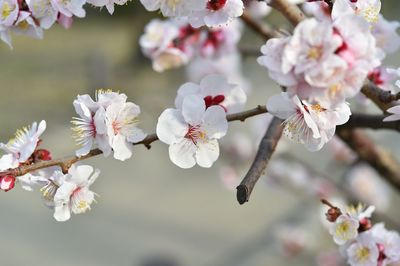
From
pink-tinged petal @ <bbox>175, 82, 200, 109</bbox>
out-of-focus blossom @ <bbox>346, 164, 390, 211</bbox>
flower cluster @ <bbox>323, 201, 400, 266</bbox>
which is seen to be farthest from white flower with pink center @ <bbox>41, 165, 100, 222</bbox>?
out-of-focus blossom @ <bbox>346, 164, 390, 211</bbox>

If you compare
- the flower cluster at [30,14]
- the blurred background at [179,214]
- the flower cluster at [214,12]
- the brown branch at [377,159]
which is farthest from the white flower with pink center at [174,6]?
the blurred background at [179,214]

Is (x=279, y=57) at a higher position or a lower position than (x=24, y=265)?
higher

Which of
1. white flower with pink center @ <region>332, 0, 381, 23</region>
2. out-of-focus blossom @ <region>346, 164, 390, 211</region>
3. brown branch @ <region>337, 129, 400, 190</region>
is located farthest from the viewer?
out-of-focus blossom @ <region>346, 164, 390, 211</region>

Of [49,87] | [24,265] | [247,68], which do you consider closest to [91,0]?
[24,265]

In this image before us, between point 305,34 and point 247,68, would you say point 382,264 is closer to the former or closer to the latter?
point 305,34

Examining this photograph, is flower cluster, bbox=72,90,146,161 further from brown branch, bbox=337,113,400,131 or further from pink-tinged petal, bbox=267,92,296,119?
brown branch, bbox=337,113,400,131

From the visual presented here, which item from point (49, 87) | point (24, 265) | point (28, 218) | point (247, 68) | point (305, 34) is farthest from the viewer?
point (49, 87)

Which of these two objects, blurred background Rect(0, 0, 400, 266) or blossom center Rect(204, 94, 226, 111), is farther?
blurred background Rect(0, 0, 400, 266)

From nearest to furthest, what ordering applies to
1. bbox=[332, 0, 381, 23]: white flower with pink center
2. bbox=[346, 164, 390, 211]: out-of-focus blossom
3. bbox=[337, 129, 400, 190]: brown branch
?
bbox=[332, 0, 381, 23]: white flower with pink center, bbox=[337, 129, 400, 190]: brown branch, bbox=[346, 164, 390, 211]: out-of-focus blossom
